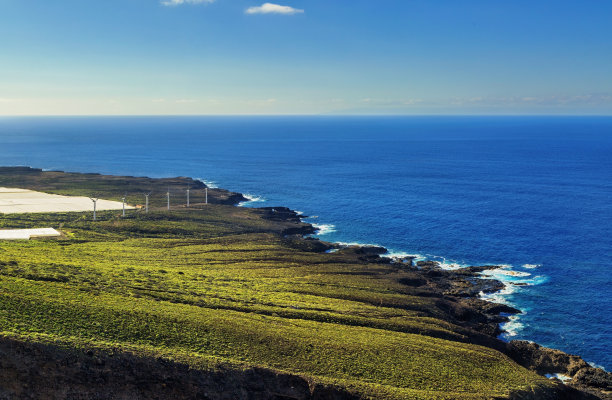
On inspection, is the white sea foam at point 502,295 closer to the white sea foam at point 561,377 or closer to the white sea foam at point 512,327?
the white sea foam at point 512,327

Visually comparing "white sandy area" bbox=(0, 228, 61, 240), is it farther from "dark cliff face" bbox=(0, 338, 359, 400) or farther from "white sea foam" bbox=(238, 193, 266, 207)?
"white sea foam" bbox=(238, 193, 266, 207)

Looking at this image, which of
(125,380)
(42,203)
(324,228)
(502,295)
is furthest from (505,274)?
(42,203)

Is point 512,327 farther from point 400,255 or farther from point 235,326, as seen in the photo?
point 235,326

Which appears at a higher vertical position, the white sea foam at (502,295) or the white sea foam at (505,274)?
the white sea foam at (505,274)

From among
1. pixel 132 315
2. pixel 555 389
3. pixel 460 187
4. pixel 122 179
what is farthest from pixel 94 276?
pixel 460 187

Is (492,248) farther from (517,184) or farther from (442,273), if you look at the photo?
(517,184)


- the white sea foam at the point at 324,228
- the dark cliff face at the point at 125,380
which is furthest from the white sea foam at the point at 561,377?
the white sea foam at the point at 324,228

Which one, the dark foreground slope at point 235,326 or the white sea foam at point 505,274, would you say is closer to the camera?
the dark foreground slope at point 235,326
